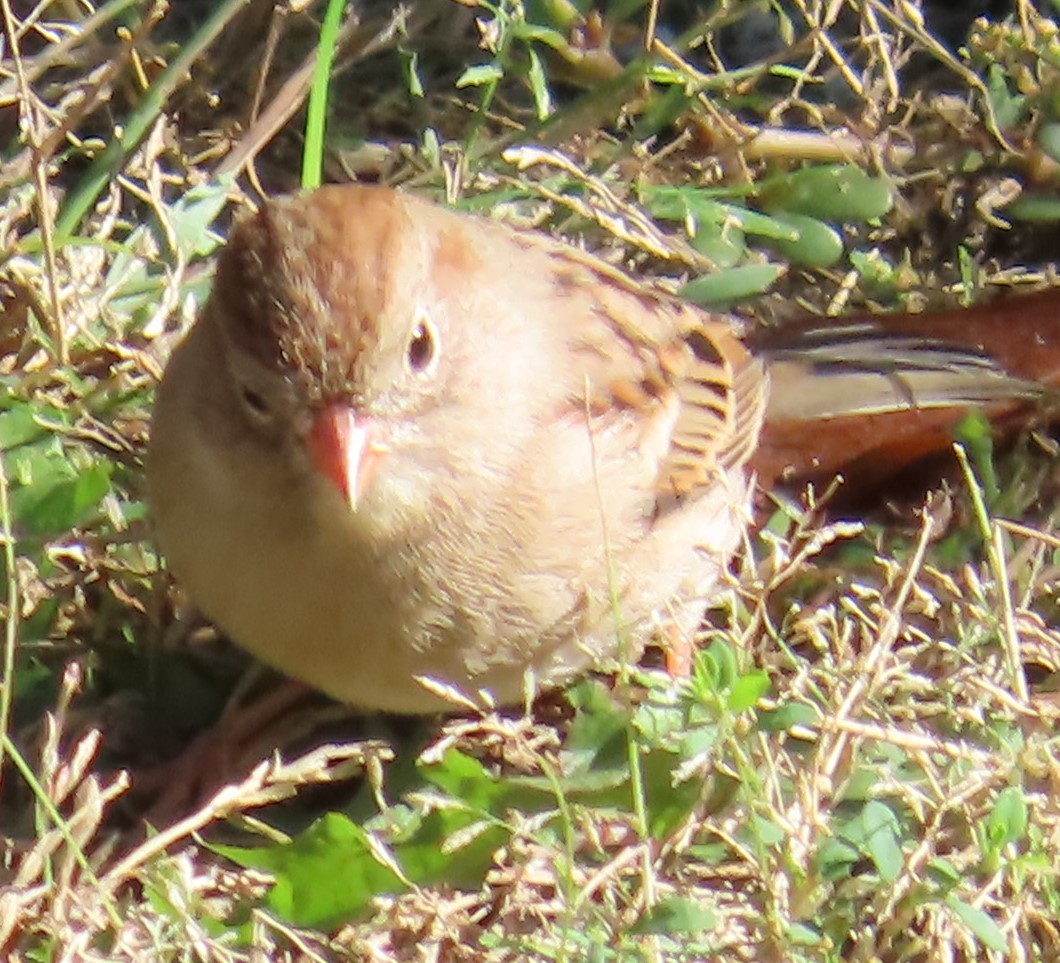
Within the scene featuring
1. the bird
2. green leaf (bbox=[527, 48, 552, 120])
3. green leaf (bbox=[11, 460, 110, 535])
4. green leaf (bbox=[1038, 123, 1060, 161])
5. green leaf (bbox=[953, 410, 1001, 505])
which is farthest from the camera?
green leaf (bbox=[1038, 123, 1060, 161])

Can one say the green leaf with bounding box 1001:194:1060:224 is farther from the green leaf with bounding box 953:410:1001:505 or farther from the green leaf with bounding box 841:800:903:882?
the green leaf with bounding box 841:800:903:882

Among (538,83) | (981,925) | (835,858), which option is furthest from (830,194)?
(981,925)

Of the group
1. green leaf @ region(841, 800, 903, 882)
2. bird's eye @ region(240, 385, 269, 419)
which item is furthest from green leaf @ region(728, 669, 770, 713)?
bird's eye @ region(240, 385, 269, 419)

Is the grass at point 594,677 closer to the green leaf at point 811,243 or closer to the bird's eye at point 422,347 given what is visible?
the green leaf at point 811,243

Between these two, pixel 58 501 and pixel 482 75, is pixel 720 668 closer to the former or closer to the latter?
pixel 58 501

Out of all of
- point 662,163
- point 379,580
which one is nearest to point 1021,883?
point 379,580

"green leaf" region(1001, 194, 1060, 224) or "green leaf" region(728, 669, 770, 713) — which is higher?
"green leaf" region(728, 669, 770, 713)
